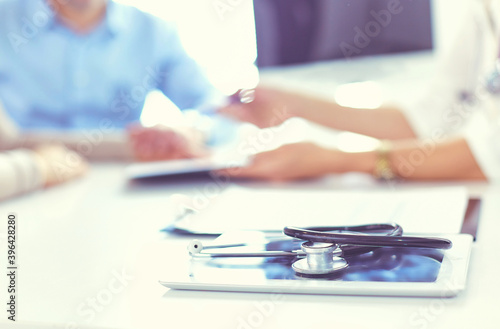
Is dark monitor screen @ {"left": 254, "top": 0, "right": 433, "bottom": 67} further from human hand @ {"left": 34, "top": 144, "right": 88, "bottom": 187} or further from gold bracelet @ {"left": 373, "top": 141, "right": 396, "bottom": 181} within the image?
human hand @ {"left": 34, "top": 144, "right": 88, "bottom": 187}

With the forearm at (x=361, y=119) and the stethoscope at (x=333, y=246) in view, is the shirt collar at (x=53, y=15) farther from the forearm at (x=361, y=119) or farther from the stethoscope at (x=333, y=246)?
the stethoscope at (x=333, y=246)

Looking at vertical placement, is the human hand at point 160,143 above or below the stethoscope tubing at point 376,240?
above

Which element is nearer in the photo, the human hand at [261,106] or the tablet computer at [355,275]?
the tablet computer at [355,275]

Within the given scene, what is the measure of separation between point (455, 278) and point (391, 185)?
1.69 ft

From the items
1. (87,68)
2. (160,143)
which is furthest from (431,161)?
(87,68)

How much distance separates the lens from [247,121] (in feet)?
3.29

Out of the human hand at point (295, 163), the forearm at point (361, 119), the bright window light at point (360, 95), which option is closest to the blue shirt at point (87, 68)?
the bright window light at point (360, 95)

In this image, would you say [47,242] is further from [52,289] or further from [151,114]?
[151,114]

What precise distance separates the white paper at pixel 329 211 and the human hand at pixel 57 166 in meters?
0.40

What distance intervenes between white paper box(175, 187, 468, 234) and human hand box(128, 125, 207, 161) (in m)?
0.44

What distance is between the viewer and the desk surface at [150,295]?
365 mm

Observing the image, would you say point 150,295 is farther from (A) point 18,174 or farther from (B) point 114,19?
(B) point 114,19

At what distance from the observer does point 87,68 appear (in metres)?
2.19

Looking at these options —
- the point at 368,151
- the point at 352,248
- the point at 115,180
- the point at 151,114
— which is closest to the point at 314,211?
the point at 352,248
